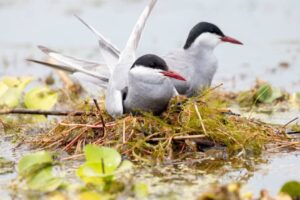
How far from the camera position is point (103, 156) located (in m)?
6.08

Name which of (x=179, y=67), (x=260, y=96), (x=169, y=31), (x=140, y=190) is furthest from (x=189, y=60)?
(x=169, y=31)

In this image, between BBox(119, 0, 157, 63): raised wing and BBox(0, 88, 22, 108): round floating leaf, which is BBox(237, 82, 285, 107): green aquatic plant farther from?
BBox(0, 88, 22, 108): round floating leaf

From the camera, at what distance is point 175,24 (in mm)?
15008

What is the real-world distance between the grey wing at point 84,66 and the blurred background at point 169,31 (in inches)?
107

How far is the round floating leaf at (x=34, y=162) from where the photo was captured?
237 inches

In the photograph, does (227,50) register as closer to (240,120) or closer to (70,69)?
(70,69)

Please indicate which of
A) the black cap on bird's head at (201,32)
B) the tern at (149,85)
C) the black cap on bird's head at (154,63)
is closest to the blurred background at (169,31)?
the black cap on bird's head at (201,32)

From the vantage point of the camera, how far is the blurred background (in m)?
12.1

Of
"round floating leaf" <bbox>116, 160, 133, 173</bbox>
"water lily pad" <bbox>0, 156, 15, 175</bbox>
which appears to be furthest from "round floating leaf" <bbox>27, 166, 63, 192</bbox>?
"water lily pad" <bbox>0, 156, 15, 175</bbox>

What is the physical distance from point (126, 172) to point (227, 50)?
23.6ft

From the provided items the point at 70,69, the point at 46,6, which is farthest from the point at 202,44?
the point at 46,6

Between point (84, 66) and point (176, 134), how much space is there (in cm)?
202

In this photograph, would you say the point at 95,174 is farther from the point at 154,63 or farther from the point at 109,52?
the point at 109,52

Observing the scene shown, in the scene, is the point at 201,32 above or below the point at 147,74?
above
